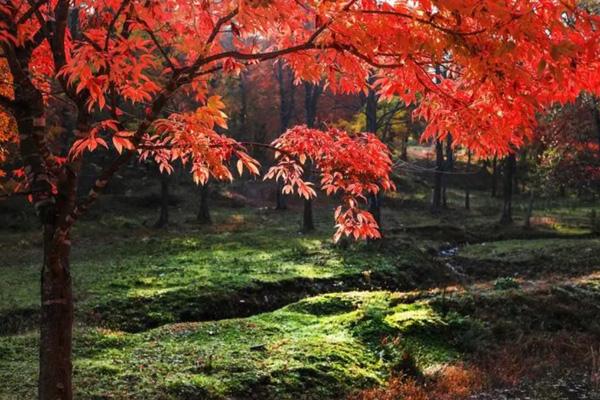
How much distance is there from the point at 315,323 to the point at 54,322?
26.3ft

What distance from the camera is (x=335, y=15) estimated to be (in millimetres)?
4410

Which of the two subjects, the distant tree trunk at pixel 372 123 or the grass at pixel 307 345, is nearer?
the grass at pixel 307 345

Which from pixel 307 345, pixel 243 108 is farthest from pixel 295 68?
pixel 243 108

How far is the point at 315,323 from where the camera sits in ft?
42.7

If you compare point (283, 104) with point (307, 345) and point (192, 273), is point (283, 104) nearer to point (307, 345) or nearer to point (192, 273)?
point (192, 273)

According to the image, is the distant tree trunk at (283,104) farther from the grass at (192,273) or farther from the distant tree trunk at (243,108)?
the grass at (192,273)

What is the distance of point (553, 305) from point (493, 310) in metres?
1.75

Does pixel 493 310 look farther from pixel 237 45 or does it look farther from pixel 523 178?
pixel 523 178

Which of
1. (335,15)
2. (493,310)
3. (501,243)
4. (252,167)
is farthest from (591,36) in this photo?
(501,243)

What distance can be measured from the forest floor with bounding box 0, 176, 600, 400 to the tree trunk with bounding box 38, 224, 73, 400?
8.15 ft

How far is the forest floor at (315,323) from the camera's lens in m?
9.54

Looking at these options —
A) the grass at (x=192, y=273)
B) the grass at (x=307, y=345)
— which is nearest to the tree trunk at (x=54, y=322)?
the grass at (x=307, y=345)

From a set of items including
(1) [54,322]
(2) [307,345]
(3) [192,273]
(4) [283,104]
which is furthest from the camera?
(4) [283,104]

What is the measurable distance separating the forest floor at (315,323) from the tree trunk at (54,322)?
2.48 meters
